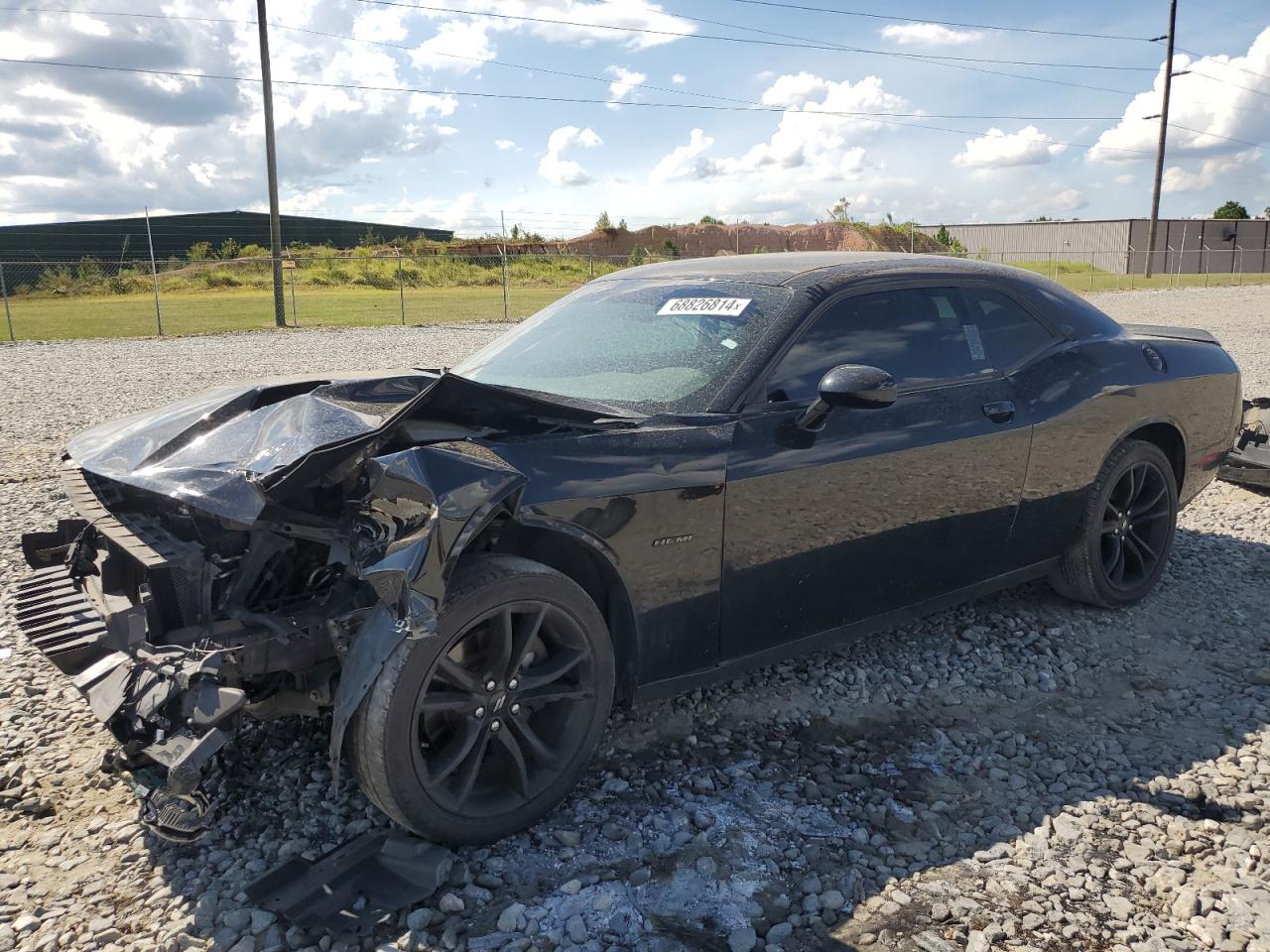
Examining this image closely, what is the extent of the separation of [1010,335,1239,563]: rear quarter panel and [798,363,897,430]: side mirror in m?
1.16

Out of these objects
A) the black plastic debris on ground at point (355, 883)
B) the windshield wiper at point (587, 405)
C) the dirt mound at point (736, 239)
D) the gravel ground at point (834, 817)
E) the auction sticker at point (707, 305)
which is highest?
the dirt mound at point (736, 239)

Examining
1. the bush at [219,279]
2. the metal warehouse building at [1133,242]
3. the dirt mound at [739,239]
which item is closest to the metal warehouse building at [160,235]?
the bush at [219,279]

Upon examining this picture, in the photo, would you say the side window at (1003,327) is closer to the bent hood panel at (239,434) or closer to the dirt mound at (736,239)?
the bent hood panel at (239,434)

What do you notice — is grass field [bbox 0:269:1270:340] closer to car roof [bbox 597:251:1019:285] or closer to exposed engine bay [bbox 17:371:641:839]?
car roof [bbox 597:251:1019:285]

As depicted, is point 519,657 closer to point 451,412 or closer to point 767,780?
point 451,412

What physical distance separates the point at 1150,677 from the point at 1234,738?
0.52 m

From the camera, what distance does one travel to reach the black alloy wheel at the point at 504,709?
2580 mm

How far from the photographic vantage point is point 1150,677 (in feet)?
12.7

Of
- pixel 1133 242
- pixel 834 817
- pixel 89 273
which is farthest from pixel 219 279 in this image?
pixel 1133 242

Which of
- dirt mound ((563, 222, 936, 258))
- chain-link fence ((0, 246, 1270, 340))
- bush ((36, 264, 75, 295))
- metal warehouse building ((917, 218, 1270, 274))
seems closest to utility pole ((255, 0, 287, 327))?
chain-link fence ((0, 246, 1270, 340))

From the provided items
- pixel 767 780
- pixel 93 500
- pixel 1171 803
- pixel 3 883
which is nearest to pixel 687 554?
pixel 767 780

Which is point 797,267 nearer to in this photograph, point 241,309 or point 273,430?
point 273,430

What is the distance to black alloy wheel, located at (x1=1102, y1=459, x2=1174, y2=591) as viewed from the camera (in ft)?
14.5

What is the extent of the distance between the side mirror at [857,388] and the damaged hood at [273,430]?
30.4 inches
